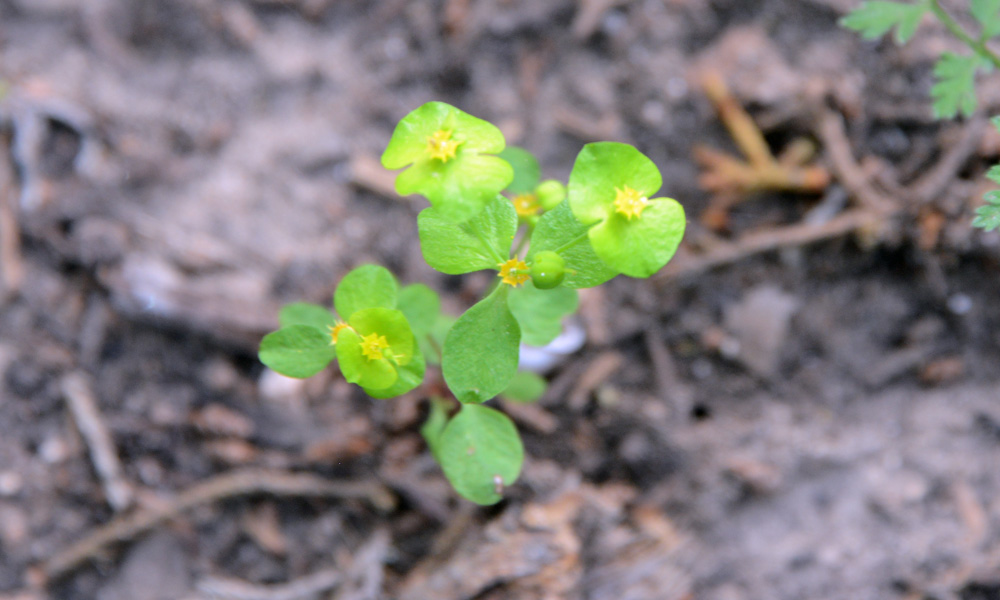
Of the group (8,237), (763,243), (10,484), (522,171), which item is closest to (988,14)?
(763,243)

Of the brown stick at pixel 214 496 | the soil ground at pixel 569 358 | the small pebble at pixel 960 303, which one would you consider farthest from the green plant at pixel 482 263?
the small pebble at pixel 960 303

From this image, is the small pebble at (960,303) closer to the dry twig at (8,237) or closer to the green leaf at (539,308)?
the green leaf at (539,308)

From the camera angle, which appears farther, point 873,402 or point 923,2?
point 873,402

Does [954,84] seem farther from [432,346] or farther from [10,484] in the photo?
[10,484]

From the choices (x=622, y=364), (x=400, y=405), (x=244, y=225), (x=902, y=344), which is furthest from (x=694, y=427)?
(x=244, y=225)

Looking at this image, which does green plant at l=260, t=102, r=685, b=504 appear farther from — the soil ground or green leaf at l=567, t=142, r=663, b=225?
the soil ground

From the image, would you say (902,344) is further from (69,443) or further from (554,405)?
(69,443)
